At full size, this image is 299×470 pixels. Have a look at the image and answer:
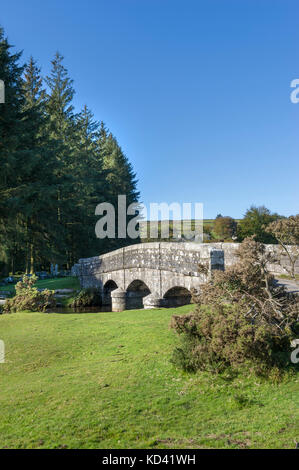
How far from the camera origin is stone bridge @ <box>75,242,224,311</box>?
11438mm

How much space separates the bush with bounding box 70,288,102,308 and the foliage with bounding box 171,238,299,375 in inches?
465

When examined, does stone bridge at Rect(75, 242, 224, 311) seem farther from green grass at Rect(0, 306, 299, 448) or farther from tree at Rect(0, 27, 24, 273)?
tree at Rect(0, 27, 24, 273)

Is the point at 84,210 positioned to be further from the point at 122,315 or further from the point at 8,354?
the point at 8,354

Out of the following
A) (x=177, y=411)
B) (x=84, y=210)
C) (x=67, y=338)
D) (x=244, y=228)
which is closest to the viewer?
(x=177, y=411)

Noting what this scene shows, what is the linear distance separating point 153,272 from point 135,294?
314 cm

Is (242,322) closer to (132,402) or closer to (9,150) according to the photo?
(132,402)

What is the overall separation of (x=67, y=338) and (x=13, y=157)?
15401 mm

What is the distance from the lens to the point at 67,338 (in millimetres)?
8828

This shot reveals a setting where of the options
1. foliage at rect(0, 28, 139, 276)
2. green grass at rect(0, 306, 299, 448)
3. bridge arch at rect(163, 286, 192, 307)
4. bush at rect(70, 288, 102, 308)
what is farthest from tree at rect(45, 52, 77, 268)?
green grass at rect(0, 306, 299, 448)

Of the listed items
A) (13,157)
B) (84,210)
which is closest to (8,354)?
(13,157)

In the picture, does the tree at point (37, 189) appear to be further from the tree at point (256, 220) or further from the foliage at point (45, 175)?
the tree at point (256, 220)

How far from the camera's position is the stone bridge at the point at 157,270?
11.4 m

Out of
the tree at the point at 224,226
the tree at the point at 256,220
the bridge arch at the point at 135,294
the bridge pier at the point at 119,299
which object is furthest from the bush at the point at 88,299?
the tree at the point at 224,226

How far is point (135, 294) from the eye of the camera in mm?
17031
